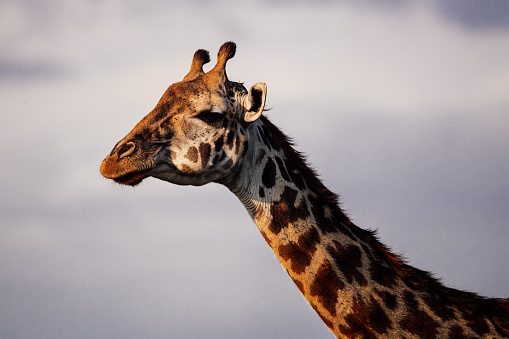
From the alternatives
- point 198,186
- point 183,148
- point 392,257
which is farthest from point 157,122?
point 392,257

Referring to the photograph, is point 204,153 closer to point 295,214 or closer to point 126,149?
point 126,149

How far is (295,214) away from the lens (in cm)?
860

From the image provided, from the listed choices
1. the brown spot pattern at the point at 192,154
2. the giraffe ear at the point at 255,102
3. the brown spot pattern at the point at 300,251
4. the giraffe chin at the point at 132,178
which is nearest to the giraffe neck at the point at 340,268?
the brown spot pattern at the point at 300,251

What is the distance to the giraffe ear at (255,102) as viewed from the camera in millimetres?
8742

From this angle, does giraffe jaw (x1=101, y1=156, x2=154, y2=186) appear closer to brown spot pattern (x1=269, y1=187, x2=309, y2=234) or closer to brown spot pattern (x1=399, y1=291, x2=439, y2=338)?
brown spot pattern (x1=269, y1=187, x2=309, y2=234)

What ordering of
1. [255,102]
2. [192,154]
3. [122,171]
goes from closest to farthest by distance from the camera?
[122,171] < [192,154] < [255,102]

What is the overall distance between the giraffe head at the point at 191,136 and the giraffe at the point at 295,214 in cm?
1

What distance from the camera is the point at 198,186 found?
900cm

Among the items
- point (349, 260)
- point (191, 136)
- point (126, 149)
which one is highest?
point (191, 136)

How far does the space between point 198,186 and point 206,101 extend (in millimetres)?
1192

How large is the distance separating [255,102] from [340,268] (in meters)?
2.54

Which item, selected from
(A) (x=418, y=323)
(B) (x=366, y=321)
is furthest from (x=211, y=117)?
(A) (x=418, y=323)

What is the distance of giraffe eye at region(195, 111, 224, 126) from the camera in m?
8.70

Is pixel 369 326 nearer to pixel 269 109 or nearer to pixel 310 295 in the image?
pixel 310 295
